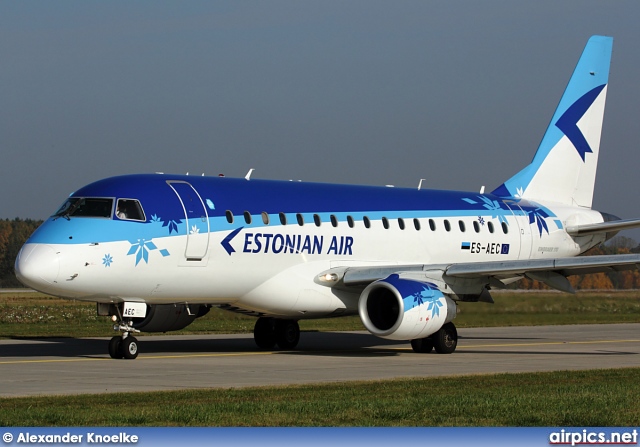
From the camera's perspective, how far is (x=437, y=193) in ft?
98.1

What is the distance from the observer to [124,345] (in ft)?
74.8

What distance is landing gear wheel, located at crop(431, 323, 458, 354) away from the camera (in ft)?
86.8

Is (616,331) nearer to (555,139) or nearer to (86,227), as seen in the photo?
(555,139)

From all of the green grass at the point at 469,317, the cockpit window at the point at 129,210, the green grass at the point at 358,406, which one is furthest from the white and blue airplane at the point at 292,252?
the green grass at the point at 358,406

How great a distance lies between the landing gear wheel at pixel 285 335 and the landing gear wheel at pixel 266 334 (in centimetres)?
13

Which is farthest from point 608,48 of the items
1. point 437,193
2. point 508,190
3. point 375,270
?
point 375,270

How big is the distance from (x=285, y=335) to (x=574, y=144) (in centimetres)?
1192

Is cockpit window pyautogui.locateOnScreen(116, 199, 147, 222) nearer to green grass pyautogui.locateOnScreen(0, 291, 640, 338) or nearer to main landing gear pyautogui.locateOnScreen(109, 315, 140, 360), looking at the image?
main landing gear pyautogui.locateOnScreen(109, 315, 140, 360)

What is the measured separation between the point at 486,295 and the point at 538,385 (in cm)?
948

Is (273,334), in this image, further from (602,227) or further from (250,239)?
(602,227)

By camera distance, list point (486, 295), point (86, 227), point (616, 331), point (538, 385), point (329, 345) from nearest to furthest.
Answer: point (538, 385), point (86, 227), point (486, 295), point (329, 345), point (616, 331)

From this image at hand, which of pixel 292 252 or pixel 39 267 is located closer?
pixel 39 267

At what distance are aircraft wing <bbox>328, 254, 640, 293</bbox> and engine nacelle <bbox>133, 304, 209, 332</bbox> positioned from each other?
3.41 meters

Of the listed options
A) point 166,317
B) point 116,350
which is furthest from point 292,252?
point 116,350
